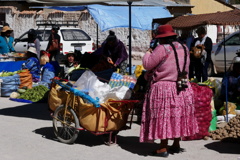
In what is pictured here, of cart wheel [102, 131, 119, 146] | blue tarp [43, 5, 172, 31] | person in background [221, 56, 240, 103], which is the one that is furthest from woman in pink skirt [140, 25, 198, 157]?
blue tarp [43, 5, 172, 31]

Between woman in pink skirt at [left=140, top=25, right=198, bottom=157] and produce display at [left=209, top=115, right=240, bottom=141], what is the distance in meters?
1.30

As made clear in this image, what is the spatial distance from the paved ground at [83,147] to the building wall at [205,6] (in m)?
22.8

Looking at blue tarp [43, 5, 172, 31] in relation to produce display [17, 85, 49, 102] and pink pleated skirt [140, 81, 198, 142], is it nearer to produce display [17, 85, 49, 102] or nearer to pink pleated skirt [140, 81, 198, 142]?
produce display [17, 85, 49, 102]

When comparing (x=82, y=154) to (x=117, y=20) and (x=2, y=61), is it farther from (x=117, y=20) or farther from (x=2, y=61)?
(x=2, y=61)

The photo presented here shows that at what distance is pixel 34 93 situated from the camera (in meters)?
12.6

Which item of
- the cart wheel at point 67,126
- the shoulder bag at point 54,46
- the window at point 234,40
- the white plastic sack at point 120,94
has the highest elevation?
the window at point 234,40

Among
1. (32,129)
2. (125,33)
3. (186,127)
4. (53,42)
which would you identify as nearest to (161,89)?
(186,127)

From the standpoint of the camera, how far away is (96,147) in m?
7.82

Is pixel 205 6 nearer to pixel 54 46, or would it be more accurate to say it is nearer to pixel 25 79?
pixel 54 46

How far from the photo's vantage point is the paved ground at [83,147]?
23.9ft

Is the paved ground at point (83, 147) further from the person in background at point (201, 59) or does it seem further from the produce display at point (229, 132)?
the person in background at point (201, 59)

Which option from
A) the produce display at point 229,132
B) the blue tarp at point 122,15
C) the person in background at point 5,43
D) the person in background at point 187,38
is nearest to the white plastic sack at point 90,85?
the produce display at point 229,132

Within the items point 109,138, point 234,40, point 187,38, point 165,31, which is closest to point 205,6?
point 234,40

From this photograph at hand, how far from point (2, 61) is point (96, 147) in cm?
806
